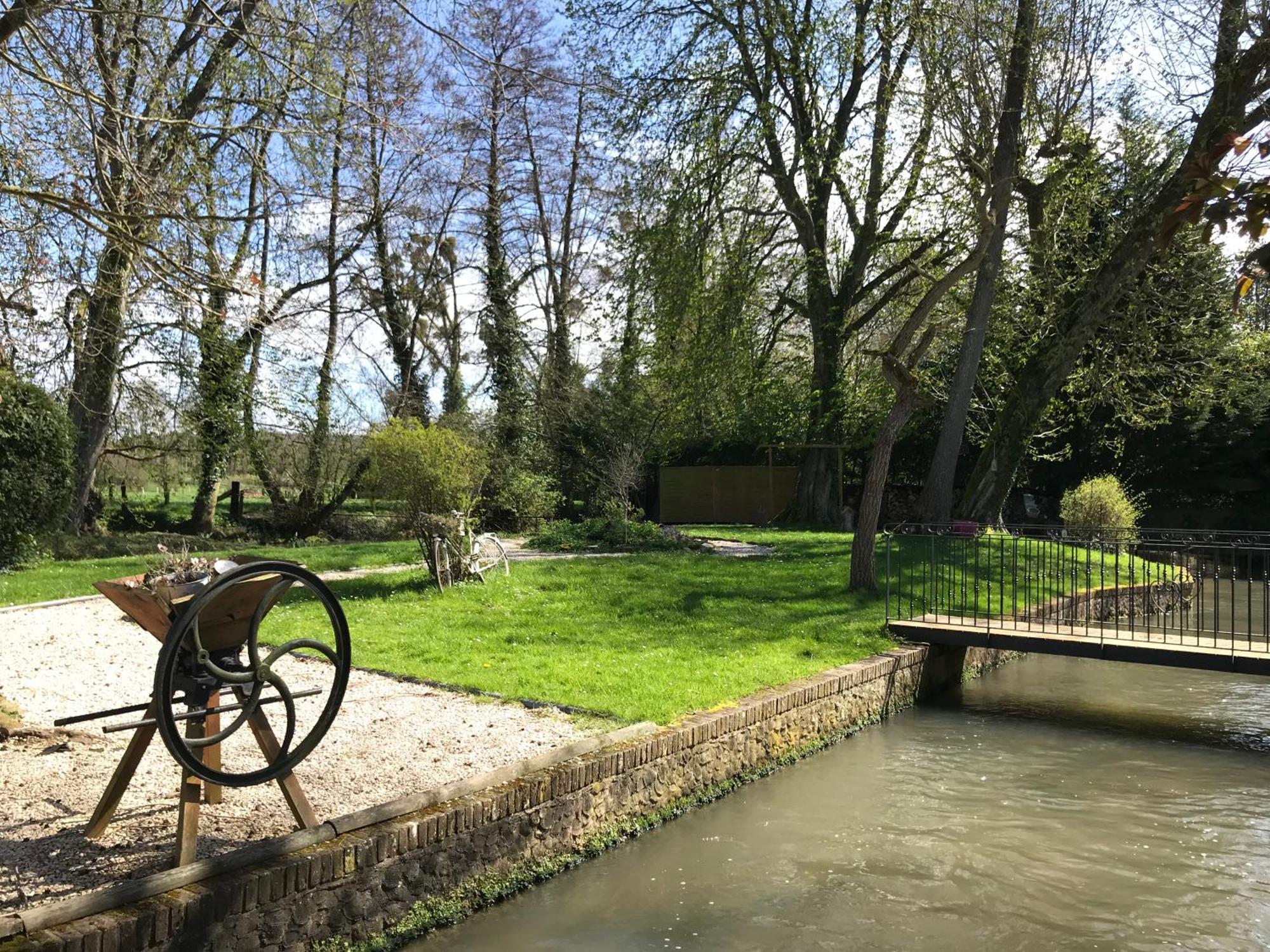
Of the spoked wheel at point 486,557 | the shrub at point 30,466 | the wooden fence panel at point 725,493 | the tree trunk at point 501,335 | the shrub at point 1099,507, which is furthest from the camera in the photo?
the wooden fence panel at point 725,493

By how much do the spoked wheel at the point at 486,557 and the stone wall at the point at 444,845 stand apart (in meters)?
5.34

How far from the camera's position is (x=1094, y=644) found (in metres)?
8.41

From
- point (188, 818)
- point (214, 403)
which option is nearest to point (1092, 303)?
point (214, 403)

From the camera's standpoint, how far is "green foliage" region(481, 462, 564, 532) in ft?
63.6

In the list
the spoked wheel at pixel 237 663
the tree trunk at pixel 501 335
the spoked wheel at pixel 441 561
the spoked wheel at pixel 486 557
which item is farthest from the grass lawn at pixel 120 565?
the spoked wheel at pixel 237 663

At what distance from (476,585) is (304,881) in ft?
24.0

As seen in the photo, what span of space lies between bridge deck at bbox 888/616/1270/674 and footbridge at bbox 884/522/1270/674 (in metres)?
0.01

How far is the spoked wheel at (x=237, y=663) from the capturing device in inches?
132

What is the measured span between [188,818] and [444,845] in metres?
1.16

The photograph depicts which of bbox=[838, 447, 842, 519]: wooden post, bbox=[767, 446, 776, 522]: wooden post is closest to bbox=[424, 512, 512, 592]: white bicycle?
bbox=[838, 447, 842, 519]: wooden post

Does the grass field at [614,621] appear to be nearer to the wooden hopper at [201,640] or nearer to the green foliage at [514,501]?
the wooden hopper at [201,640]

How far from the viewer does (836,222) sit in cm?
2078

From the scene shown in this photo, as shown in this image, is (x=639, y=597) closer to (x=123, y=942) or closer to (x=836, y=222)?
(x=123, y=942)

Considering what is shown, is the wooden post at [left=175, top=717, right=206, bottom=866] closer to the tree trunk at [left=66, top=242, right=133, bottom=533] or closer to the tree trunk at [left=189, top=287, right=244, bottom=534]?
the tree trunk at [left=189, top=287, right=244, bottom=534]
